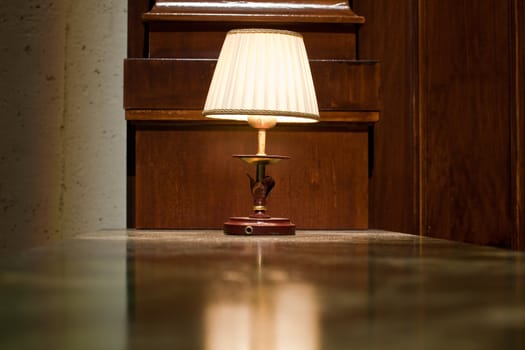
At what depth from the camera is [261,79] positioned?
1.50m

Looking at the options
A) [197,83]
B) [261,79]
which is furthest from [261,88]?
[197,83]

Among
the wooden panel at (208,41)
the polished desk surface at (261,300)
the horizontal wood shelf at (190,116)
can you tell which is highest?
the wooden panel at (208,41)

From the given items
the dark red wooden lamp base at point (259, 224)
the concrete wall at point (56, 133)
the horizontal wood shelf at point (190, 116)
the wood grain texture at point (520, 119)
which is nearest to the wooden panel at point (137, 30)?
the concrete wall at point (56, 133)

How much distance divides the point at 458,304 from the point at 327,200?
4.46ft

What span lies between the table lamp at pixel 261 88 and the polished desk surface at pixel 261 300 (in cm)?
49

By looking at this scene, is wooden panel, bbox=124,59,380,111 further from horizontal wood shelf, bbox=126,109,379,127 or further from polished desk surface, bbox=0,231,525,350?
polished desk surface, bbox=0,231,525,350

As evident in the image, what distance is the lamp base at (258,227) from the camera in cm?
147

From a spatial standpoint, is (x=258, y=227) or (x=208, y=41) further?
(x=208, y=41)

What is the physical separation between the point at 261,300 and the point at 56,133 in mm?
1519

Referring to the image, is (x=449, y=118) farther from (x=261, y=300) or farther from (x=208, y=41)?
(x=261, y=300)

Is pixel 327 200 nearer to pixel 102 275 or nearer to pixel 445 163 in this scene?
pixel 445 163

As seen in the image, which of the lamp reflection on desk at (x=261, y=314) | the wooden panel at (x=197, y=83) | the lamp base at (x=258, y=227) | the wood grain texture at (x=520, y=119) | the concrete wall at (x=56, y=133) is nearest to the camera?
the lamp reflection on desk at (x=261, y=314)

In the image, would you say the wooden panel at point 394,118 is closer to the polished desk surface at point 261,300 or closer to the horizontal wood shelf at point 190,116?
the horizontal wood shelf at point 190,116

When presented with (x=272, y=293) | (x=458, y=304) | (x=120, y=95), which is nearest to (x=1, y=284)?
(x=272, y=293)
